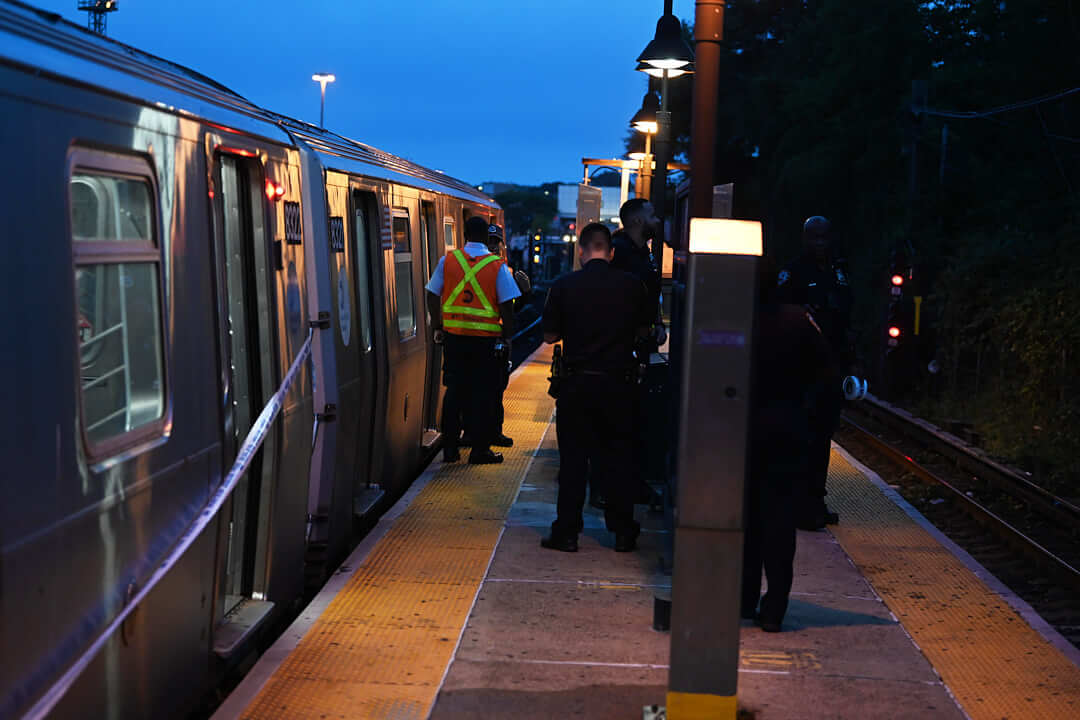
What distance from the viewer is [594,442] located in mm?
7590

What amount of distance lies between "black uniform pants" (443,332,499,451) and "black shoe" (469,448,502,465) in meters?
0.18

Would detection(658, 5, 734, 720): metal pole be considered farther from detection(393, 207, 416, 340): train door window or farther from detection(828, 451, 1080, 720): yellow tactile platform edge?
detection(393, 207, 416, 340): train door window

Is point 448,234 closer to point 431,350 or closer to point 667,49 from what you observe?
point 431,350

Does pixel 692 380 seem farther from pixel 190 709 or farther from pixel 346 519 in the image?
pixel 346 519

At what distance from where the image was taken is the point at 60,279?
3.57 m

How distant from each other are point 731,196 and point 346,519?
3168mm

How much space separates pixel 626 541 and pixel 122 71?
4.47 m

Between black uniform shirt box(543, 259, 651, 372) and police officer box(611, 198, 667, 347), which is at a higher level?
police officer box(611, 198, 667, 347)

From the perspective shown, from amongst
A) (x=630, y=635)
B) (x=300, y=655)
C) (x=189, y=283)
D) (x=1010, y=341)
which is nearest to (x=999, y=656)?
(x=630, y=635)

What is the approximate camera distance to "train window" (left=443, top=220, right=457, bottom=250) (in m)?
12.6

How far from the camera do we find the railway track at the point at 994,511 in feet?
28.9

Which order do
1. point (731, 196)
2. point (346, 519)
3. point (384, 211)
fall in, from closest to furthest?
point (731, 196) → point (346, 519) → point (384, 211)

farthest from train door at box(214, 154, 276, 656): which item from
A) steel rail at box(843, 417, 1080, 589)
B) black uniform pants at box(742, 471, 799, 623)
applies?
steel rail at box(843, 417, 1080, 589)

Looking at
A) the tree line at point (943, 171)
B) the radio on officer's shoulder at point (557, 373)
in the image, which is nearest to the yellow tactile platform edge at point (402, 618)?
the radio on officer's shoulder at point (557, 373)
